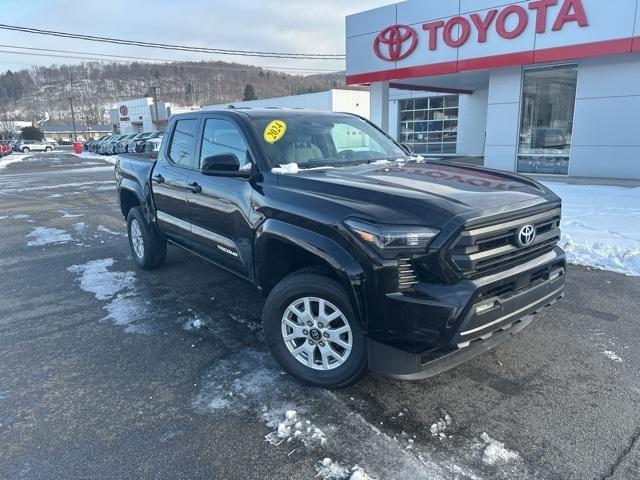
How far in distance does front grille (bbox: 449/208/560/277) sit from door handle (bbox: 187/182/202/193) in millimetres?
2621

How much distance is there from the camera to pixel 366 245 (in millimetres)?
2822

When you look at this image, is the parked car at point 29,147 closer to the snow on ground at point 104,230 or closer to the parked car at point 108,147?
the parked car at point 108,147

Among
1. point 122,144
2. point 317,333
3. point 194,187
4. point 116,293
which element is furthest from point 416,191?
point 122,144

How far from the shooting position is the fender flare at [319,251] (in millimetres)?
2871

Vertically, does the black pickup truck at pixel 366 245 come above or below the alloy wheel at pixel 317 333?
above

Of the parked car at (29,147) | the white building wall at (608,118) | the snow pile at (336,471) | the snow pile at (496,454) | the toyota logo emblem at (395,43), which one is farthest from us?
the parked car at (29,147)

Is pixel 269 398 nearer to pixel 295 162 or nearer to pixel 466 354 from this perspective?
pixel 466 354

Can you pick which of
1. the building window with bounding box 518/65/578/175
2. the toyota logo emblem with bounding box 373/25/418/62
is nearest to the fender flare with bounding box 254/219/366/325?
the building window with bounding box 518/65/578/175

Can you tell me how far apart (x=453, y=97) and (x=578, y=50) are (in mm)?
12259

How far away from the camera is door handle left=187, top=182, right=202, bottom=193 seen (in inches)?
176

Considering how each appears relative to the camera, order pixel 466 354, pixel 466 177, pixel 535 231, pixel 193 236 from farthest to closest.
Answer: pixel 193 236 < pixel 466 177 < pixel 535 231 < pixel 466 354

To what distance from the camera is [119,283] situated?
5758mm

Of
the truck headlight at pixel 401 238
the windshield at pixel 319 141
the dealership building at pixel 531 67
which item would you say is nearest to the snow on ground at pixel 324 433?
the truck headlight at pixel 401 238

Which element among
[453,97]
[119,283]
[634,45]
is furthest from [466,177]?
[453,97]
